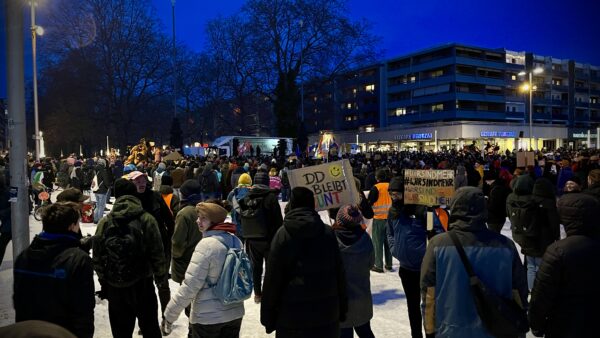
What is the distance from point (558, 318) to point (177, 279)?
3749 millimetres

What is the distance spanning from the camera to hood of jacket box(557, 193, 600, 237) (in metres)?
3.24

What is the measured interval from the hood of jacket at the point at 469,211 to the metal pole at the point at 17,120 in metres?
4.93

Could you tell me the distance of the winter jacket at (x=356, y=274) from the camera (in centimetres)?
410

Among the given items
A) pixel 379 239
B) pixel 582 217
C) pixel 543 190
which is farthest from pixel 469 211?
pixel 379 239

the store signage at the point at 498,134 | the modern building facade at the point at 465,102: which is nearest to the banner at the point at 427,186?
the modern building facade at the point at 465,102

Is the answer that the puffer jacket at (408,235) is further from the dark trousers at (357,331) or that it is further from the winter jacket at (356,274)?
the dark trousers at (357,331)

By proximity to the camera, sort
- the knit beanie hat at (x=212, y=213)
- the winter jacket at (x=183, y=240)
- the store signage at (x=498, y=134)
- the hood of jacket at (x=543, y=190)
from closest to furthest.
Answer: the knit beanie hat at (x=212, y=213) → the winter jacket at (x=183, y=240) → the hood of jacket at (x=543, y=190) → the store signage at (x=498, y=134)

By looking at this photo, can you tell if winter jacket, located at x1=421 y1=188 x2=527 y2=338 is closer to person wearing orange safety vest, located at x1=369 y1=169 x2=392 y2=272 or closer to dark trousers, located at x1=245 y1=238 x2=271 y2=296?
dark trousers, located at x1=245 y1=238 x2=271 y2=296

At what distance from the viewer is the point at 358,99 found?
8556 cm

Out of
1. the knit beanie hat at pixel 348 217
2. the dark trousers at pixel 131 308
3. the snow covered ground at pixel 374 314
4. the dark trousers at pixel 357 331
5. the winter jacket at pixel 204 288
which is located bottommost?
the snow covered ground at pixel 374 314

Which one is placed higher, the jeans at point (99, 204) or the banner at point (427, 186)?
the banner at point (427, 186)

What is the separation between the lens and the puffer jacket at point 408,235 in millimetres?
4863

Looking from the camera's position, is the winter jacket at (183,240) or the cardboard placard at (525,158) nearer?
the winter jacket at (183,240)

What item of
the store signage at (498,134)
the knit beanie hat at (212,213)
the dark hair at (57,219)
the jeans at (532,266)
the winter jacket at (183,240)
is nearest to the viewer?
the dark hair at (57,219)
